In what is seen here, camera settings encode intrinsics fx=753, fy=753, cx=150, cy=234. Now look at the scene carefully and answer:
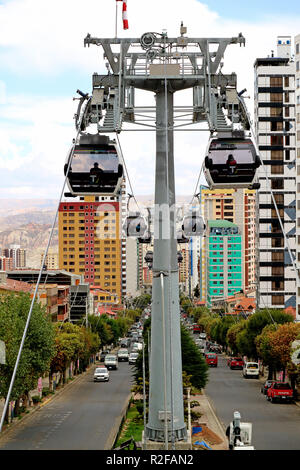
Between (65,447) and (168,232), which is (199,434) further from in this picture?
(168,232)

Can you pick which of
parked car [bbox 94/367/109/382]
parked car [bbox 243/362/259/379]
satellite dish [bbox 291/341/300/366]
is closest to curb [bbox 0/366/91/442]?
parked car [bbox 94/367/109/382]

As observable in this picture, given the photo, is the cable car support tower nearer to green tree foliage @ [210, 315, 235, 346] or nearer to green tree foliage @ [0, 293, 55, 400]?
green tree foliage @ [0, 293, 55, 400]

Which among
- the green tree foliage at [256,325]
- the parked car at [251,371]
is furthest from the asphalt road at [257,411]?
the green tree foliage at [256,325]

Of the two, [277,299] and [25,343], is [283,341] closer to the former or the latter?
[25,343]

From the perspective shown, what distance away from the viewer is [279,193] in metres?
101

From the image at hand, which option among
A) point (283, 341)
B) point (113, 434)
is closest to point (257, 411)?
point (283, 341)

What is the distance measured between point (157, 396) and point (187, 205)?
6.87 meters

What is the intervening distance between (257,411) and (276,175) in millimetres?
58502

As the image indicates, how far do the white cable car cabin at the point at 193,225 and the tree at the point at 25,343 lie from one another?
1647cm

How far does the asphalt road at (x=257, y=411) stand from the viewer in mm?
34531

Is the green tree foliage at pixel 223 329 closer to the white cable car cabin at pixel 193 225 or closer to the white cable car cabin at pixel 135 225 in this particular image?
the white cable car cabin at pixel 193 225
